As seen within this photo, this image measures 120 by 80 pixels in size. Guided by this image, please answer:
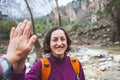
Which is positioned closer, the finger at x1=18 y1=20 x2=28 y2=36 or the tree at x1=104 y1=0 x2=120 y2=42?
the finger at x1=18 y1=20 x2=28 y2=36

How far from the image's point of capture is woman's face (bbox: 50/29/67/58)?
2.13 metres

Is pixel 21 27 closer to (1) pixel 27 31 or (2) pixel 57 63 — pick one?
(1) pixel 27 31

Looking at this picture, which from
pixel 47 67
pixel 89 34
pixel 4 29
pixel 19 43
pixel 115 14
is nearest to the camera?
pixel 19 43

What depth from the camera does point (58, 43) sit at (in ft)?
7.02

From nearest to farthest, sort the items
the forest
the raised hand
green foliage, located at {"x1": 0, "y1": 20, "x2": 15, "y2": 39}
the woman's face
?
the raised hand < the woman's face < the forest < green foliage, located at {"x1": 0, "y1": 20, "x2": 15, "y2": 39}

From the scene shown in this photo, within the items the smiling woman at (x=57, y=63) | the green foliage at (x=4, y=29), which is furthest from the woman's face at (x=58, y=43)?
the green foliage at (x=4, y=29)

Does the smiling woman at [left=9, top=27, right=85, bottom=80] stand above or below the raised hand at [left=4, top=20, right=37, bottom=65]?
below

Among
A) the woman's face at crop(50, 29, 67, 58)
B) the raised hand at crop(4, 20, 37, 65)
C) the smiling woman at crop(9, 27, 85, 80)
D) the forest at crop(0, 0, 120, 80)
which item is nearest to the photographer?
the raised hand at crop(4, 20, 37, 65)

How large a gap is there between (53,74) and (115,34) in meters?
16.7

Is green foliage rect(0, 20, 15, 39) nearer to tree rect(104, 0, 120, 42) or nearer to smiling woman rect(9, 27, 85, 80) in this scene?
tree rect(104, 0, 120, 42)

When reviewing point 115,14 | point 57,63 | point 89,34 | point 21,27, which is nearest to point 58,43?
point 57,63

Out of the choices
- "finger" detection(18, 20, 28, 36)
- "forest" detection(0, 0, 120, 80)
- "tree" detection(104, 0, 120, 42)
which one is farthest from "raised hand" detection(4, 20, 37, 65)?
"tree" detection(104, 0, 120, 42)

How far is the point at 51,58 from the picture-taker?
214 cm

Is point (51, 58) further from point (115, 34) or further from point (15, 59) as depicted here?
point (115, 34)
